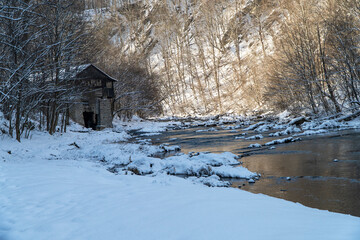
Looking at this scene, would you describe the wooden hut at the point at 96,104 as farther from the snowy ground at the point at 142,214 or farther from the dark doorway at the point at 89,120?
the snowy ground at the point at 142,214

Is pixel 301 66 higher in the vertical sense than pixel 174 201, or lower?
higher

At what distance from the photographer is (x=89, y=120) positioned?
99.8 ft

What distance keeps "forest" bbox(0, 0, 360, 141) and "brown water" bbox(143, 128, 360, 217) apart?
644 cm

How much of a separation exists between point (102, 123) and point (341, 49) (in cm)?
2207

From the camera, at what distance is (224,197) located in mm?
4016

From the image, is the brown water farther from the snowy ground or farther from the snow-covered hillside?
the snow-covered hillside

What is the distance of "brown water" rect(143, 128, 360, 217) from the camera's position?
5309 millimetres

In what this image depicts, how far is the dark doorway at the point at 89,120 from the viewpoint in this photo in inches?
1177

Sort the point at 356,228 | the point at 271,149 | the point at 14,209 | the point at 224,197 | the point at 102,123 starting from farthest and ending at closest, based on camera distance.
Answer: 1. the point at 102,123
2. the point at 271,149
3. the point at 224,197
4. the point at 14,209
5. the point at 356,228

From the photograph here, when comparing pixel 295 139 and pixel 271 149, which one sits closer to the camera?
pixel 271 149

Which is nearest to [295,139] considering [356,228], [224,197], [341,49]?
[341,49]

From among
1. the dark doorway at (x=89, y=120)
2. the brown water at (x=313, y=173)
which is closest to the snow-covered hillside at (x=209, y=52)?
the dark doorway at (x=89, y=120)

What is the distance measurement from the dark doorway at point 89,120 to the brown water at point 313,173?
2159 centimetres

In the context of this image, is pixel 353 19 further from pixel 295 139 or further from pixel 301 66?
pixel 295 139
